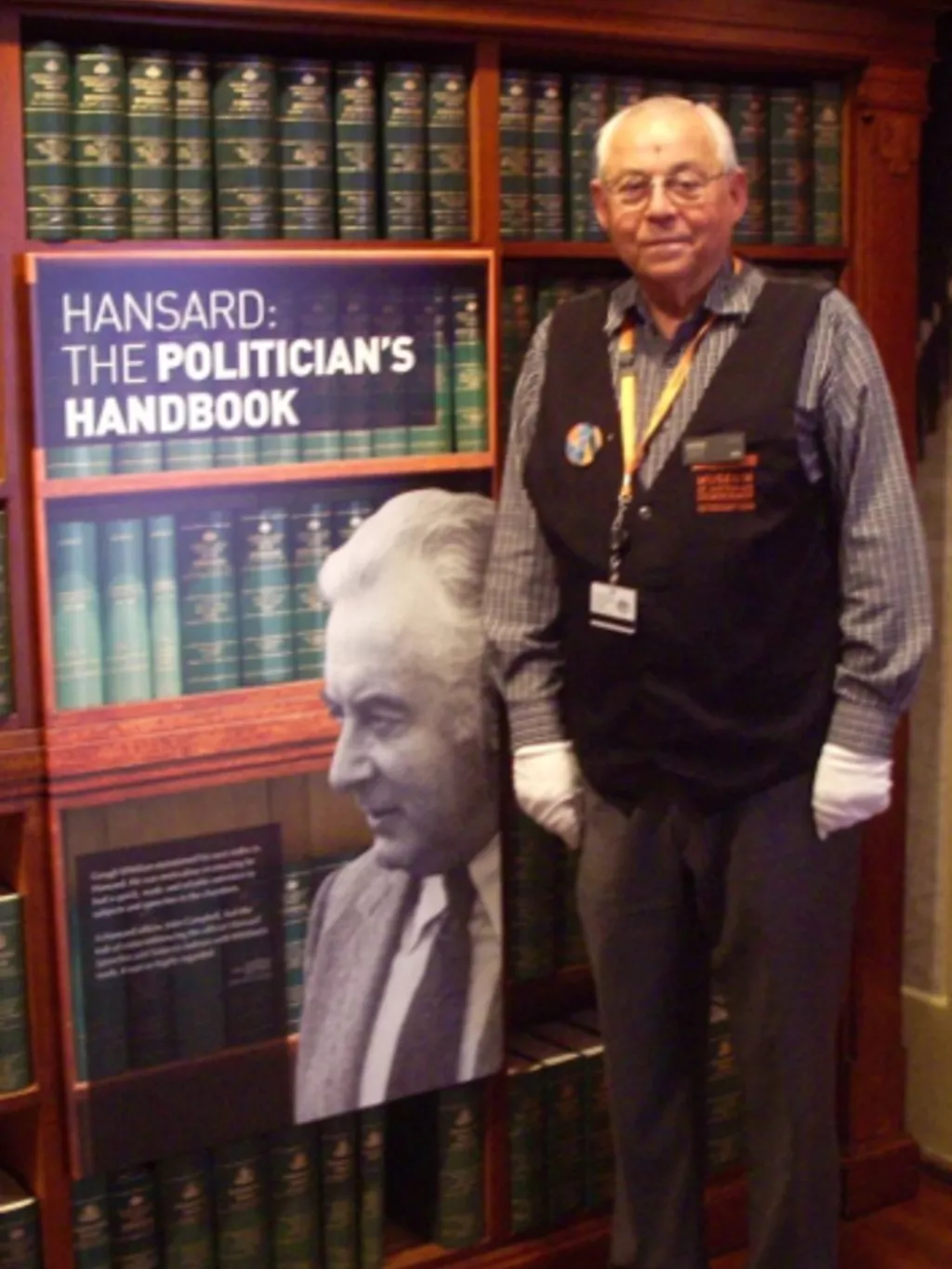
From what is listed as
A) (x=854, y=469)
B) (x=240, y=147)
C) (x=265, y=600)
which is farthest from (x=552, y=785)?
(x=240, y=147)

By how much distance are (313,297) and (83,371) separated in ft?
1.07

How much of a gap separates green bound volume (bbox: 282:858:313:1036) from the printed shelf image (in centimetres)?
83

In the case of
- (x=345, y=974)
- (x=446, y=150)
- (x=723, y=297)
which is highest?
(x=446, y=150)

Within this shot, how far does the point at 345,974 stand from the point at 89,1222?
453 mm

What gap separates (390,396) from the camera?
2.34 metres

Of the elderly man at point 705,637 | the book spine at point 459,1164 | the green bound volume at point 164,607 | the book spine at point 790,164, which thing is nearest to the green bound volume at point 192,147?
the green bound volume at point 164,607

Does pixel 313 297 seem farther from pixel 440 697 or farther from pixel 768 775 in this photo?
pixel 768 775

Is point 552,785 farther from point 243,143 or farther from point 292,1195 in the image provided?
point 243,143

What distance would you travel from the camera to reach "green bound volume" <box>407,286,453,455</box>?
7.70ft

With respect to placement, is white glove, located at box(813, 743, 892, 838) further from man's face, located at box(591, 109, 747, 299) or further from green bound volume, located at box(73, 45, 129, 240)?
green bound volume, located at box(73, 45, 129, 240)

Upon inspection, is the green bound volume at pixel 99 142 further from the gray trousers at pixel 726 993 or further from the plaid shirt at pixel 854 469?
the gray trousers at pixel 726 993

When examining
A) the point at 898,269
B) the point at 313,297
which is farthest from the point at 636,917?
the point at 898,269

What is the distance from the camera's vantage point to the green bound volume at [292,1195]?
240cm

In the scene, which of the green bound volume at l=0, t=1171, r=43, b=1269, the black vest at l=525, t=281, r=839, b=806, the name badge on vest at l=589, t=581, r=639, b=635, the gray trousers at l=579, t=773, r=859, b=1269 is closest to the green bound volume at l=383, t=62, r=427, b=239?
the black vest at l=525, t=281, r=839, b=806
